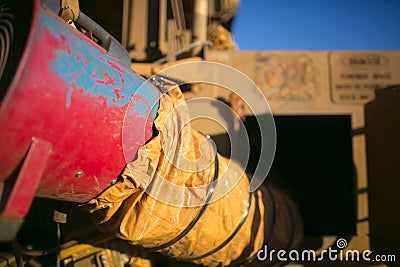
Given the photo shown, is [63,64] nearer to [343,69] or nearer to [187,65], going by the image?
[187,65]

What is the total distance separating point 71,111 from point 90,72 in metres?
0.13

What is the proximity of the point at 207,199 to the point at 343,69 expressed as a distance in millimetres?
1732

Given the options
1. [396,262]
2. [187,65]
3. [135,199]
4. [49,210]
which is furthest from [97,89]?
[396,262]

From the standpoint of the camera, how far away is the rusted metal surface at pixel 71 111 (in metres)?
0.77

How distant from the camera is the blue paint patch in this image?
854mm

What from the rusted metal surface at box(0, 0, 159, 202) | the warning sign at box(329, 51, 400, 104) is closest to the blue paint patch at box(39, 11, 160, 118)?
the rusted metal surface at box(0, 0, 159, 202)

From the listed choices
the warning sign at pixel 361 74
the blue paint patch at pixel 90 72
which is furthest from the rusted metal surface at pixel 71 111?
the warning sign at pixel 361 74

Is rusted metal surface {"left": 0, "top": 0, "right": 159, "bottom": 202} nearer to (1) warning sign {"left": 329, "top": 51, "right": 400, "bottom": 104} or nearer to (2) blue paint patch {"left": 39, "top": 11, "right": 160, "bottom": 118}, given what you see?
(2) blue paint patch {"left": 39, "top": 11, "right": 160, "bottom": 118}

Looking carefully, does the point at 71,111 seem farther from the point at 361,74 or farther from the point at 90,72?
the point at 361,74

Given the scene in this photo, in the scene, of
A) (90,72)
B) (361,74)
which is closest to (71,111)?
(90,72)

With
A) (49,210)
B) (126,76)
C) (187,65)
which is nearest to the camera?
(126,76)

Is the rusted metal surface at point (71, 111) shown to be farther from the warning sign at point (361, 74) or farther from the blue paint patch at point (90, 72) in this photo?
the warning sign at point (361, 74)

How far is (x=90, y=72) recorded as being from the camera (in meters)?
0.95

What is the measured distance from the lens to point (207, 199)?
1.43m
